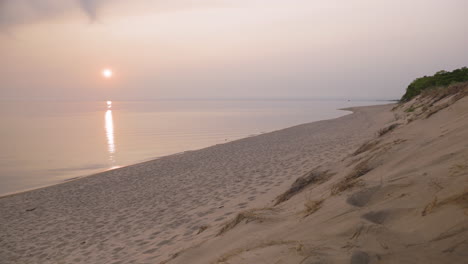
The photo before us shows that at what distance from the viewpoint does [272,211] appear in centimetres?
432

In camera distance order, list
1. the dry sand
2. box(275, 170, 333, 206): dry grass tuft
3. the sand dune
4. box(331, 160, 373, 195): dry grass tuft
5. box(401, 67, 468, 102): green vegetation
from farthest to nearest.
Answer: box(401, 67, 468, 102): green vegetation
box(275, 170, 333, 206): dry grass tuft
box(331, 160, 373, 195): dry grass tuft
the dry sand
the sand dune

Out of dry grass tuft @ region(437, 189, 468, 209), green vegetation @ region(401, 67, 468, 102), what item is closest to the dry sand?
dry grass tuft @ region(437, 189, 468, 209)

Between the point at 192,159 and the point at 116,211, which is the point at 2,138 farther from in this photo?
the point at 116,211

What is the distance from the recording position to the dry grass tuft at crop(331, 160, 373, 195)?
3.84m

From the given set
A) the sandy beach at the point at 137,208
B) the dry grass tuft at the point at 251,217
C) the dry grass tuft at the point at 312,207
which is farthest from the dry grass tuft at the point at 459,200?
the sandy beach at the point at 137,208

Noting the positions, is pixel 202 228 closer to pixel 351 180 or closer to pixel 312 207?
pixel 312 207

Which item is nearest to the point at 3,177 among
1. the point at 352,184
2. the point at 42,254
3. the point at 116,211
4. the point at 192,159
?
the point at 192,159

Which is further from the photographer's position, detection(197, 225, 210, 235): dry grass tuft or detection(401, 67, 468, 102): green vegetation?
detection(401, 67, 468, 102): green vegetation

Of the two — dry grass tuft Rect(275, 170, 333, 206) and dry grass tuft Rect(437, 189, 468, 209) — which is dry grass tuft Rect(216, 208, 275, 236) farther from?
dry grass tuft Rect(437, 189, 468, 209)

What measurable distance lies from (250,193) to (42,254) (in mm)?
4672

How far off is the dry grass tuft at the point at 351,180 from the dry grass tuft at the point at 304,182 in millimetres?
876

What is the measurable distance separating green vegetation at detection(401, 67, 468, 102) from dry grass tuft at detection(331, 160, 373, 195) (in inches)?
822

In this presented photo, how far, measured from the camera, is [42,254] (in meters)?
6.43

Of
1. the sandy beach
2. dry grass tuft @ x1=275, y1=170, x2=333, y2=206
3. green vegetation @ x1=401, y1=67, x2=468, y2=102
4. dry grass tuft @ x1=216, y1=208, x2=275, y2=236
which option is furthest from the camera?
green vegetation @ x1=401, y1=67, x2=468, y2=102
